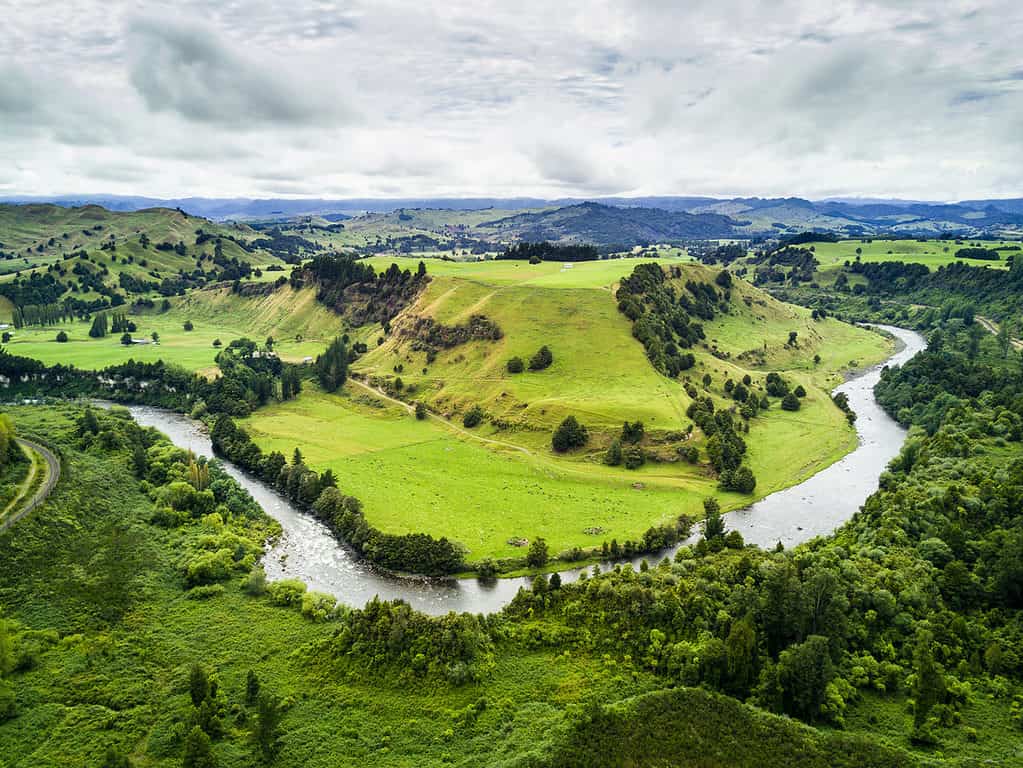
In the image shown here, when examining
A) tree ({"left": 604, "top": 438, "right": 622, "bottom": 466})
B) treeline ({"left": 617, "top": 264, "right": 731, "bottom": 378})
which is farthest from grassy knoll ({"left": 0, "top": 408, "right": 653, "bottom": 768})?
treeline ({"left": 617, "top": 264, "right": 731, "bottom": 378})

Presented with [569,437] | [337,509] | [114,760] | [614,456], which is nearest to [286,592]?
[337,509]

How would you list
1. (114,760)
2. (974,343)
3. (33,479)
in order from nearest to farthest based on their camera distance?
1. (114,760)
2. (33,479)
3. (974,343)

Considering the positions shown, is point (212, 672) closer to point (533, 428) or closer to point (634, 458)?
point (634, 458)

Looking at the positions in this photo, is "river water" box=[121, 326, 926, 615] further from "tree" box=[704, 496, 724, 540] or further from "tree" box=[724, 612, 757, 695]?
"tree" box=[724, 612, 757, 695]

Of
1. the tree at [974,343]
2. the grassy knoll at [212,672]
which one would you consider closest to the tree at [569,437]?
the grassy knoll at [212,672]

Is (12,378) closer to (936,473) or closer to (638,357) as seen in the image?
(638,357)

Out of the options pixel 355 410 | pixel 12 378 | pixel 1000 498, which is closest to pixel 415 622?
pixel 1000 498
